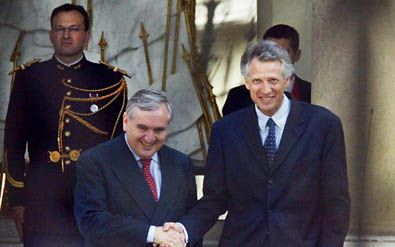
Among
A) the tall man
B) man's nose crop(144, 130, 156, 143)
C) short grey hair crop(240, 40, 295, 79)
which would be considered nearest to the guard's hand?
man's nose crop(144, 130, 156, 143)

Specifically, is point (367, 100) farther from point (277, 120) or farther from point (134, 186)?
point (134, 186)

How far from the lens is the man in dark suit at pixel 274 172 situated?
6566 mm

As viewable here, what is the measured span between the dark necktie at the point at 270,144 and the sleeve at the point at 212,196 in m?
0.20

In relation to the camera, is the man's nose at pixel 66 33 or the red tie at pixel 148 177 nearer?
the red tie at pixel 148 177

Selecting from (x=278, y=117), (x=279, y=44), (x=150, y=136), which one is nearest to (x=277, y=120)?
(x=278, y=117)

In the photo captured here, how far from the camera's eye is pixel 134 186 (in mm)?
6590

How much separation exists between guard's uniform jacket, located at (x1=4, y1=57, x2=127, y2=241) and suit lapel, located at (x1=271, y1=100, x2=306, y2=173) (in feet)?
5.06

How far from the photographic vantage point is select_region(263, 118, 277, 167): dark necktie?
662cm

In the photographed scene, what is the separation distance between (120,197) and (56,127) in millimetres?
1469

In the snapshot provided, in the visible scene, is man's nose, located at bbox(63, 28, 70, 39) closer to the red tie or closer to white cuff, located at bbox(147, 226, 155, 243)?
the red tie

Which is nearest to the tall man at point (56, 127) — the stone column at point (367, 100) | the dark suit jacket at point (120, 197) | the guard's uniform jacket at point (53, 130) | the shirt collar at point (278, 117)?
the guard's uniform jacket at point (53, 130)

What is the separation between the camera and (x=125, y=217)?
6.52 m

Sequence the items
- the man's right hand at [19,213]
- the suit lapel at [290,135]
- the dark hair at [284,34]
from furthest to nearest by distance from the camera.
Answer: the dark hair at [284,34] → the man's right hand at [19,213] → the suit lapel at [290,135]

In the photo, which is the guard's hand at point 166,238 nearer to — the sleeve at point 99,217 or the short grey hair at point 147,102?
the sleeve at point 99,217
